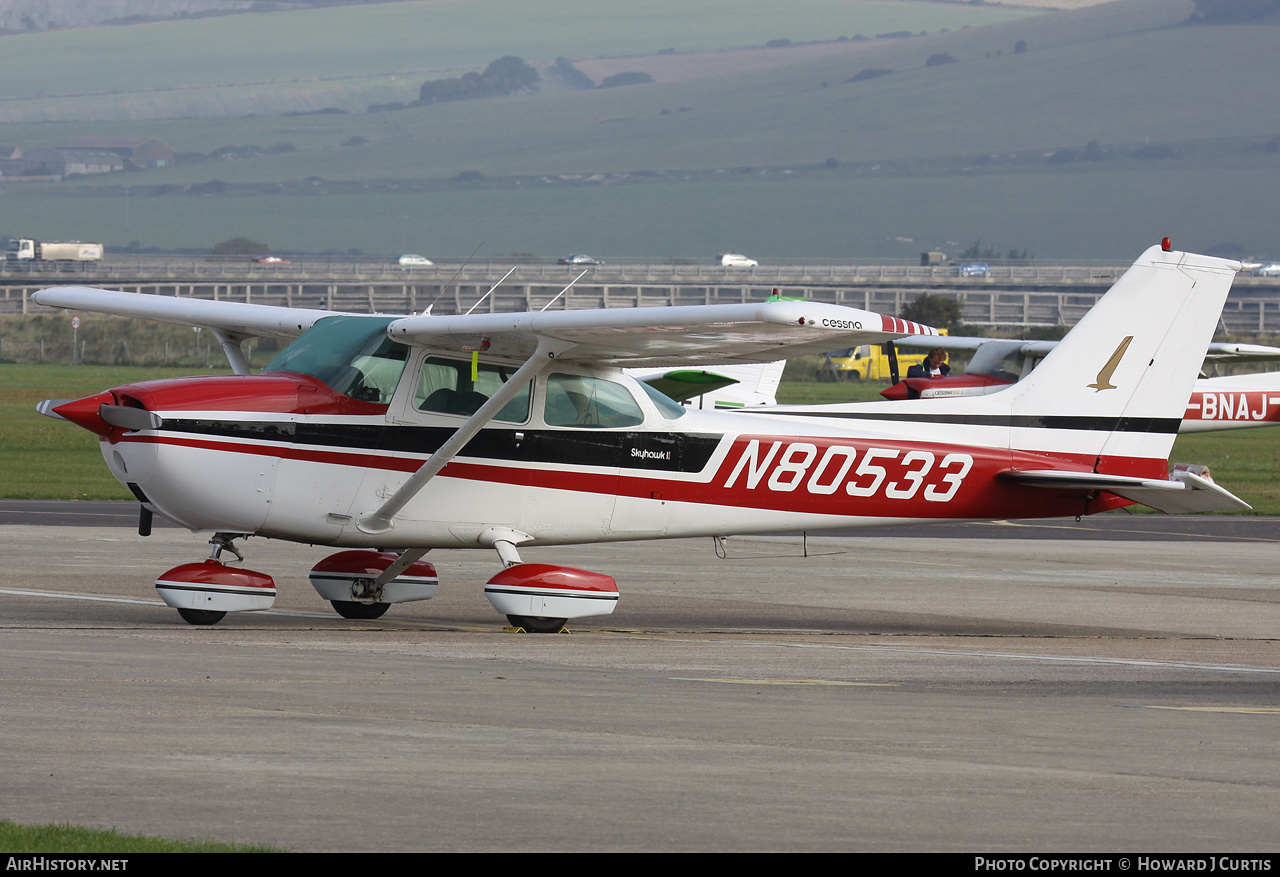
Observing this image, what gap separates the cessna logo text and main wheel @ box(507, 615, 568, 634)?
5.89ft

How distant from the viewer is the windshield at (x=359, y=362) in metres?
10.8

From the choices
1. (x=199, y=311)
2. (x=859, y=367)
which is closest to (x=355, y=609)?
(x=199, y=311)

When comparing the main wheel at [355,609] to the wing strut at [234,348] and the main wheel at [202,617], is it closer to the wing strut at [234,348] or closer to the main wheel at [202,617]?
the main wheel at [202,617]

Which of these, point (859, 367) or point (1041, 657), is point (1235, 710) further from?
point (859, 367)

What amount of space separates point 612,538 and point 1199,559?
26.6 ft

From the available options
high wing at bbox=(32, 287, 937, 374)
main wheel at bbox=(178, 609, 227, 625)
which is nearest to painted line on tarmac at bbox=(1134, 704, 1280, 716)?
high wing at bbox=(32, 287, 937, 374)

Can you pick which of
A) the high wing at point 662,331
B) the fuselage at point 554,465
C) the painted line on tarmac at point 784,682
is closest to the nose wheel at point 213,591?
the fuselage at point 554,465

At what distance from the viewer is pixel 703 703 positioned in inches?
309

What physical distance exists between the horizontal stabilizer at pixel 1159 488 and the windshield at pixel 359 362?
4.84 m

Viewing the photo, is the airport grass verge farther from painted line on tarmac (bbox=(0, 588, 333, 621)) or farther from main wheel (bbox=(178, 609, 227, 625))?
painted line on tarmac (bbox=(0, 588, 333, 621))

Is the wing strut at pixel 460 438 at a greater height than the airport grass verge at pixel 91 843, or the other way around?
the wing strut at pixel 460 438

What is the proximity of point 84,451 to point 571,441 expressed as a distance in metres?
23.0

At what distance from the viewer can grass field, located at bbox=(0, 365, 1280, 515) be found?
24.5 meters

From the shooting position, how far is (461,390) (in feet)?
36.2
